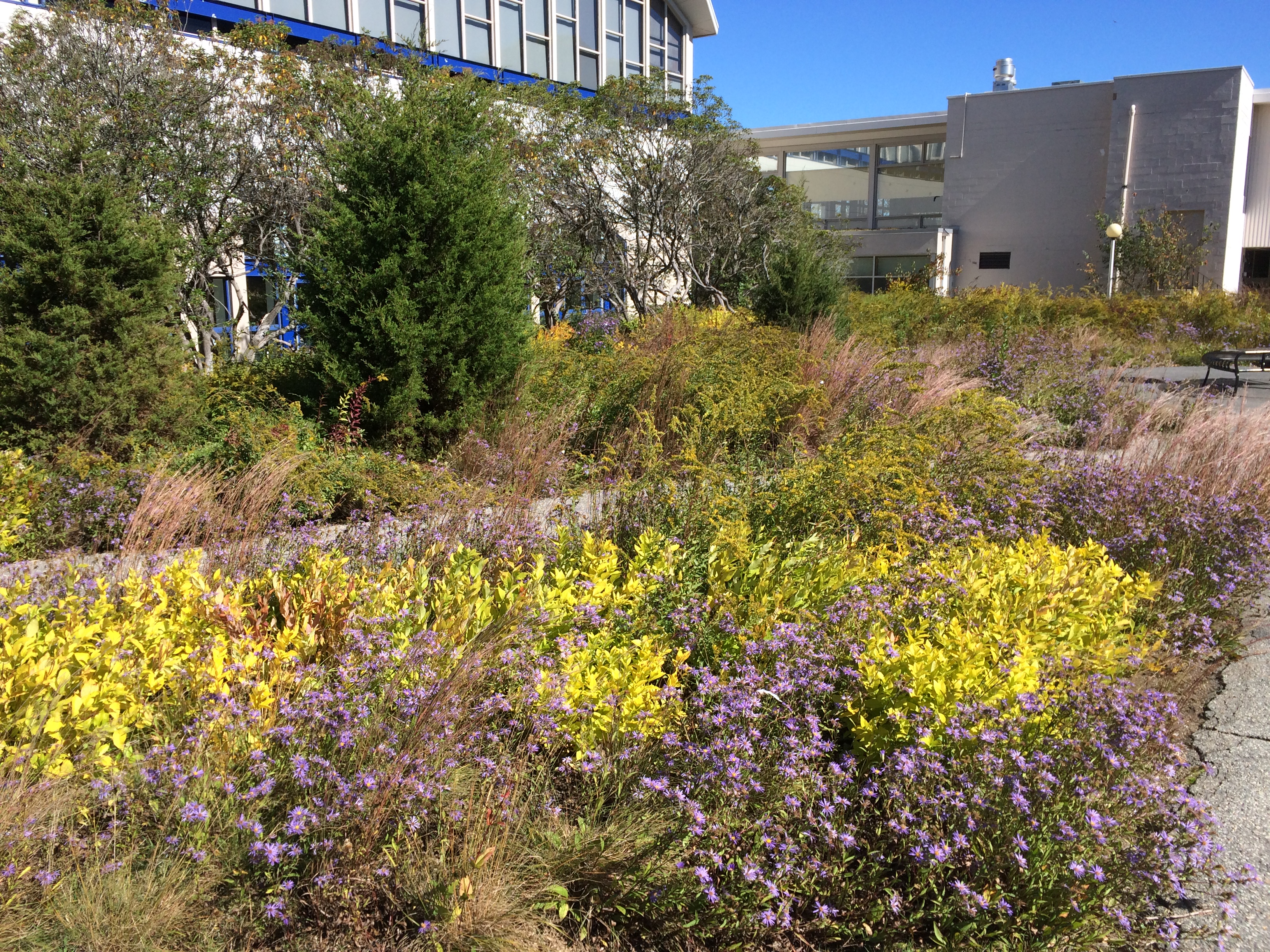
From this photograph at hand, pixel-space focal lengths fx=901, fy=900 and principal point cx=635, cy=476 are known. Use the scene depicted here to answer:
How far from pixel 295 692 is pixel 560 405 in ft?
14.1

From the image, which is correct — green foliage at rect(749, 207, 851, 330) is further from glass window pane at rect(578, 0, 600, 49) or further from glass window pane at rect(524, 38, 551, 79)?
glass window pane at rect(578, 0, 600, 49)

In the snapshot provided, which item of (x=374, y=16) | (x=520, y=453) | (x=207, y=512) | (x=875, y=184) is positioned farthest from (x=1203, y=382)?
(x=875, y=184)

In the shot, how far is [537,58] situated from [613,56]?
2669 millimetres

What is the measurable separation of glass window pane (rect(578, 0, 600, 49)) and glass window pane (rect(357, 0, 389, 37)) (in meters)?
5.41

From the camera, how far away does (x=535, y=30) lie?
2117 centimetres

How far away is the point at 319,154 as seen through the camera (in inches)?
412

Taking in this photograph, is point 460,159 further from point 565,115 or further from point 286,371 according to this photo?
point 565,115

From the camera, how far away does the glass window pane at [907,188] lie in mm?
A: 33969

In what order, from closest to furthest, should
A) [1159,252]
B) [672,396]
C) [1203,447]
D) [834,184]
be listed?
1. [1203,447]
2. [672,396]
3. [1159,252]
4. [834,184]

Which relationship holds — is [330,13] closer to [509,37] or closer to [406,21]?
[406,21]

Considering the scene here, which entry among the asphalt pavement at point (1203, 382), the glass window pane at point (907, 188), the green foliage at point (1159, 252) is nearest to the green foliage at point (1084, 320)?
the asphalt pavement at point (1203, 382)

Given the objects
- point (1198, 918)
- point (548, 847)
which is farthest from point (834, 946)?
point (1198, 918)

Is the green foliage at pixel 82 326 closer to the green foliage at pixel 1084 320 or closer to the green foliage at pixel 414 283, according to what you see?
the green foliage at pixel 414 283

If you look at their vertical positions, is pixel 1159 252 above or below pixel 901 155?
below
